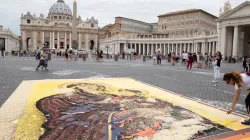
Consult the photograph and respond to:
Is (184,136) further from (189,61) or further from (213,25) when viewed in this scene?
(213,25)

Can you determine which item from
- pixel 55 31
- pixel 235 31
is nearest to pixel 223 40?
pixel 235 31

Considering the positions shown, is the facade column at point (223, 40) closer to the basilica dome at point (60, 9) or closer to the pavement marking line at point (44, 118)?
the pavement marking line at point (44, 118)

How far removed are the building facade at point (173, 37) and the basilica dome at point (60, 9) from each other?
40.0 metres

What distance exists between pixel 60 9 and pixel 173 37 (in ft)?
239

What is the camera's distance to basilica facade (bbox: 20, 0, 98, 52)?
4023 inches

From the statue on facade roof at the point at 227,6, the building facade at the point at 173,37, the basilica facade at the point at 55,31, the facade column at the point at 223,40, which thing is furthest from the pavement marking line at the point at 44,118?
the basilica facade at the point at 55,31

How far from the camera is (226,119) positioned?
5.47 m

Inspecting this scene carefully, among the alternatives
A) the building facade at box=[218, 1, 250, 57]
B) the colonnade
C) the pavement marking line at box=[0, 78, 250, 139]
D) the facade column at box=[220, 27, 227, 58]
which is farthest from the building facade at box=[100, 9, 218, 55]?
the pavement marking line at box=[0, 78, 250, 139]

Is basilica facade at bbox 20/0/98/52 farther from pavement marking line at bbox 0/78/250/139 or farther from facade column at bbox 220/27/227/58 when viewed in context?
pavement marking line at bbox 0/78/250/139

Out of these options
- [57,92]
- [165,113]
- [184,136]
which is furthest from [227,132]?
[57,92]

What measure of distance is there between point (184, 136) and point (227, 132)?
1.00 m

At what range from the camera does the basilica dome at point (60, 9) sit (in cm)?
11488

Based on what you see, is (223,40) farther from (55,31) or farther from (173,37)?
(55,31)

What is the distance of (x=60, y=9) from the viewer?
116m
